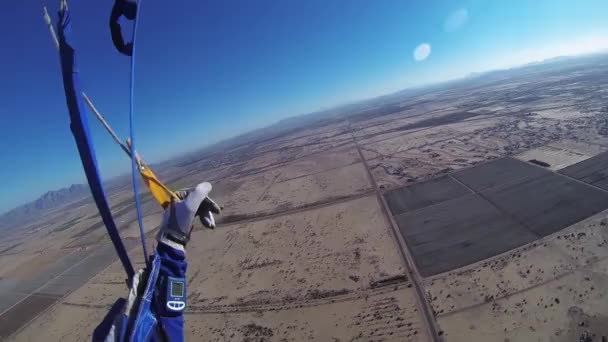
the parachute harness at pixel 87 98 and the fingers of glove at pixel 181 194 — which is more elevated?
the parachute harness at pixel 87 98

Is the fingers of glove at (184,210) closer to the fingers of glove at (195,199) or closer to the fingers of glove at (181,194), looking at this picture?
the fingers of glove at (195,199)

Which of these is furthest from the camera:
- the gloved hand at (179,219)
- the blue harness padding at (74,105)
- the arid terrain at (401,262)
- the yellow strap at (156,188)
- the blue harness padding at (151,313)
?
the arid terrain at (401,262)

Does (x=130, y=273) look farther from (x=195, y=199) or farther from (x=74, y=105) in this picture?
(x=74, y=105)

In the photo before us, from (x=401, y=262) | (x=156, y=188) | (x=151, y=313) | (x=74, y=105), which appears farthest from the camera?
(x=401, y=262)

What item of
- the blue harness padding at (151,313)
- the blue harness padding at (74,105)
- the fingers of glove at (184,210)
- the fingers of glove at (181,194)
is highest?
the blue harness padding at (74,105)

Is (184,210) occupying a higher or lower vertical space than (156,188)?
lower

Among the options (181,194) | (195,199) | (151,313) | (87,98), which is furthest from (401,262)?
(87,98)

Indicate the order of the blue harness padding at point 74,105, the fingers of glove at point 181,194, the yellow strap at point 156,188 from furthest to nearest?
1. the fingers of glove at point 181,194
2. the yellow strap at point 156,188
3. the blue harness padding at point 74,105

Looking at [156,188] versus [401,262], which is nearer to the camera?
[156,188]

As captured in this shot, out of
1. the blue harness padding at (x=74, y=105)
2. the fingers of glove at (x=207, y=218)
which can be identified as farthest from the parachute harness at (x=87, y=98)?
the fingers of glove at (x=207, y=218)

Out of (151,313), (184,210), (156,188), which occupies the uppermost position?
(156,188)

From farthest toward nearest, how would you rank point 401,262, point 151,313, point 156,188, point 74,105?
point 401,262
point 156,188
point 151,313
point 74,105
